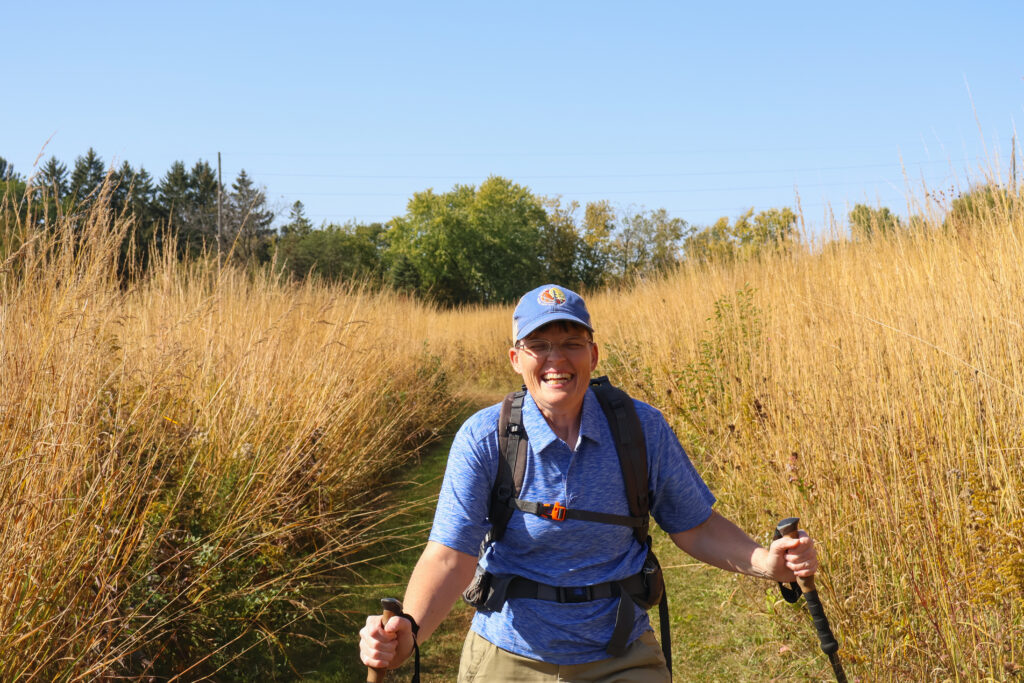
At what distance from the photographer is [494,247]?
4538 centimetres

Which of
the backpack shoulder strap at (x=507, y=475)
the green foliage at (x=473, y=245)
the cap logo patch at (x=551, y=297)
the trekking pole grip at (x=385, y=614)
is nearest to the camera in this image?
the trekking pole grip at (x=385, y=614)

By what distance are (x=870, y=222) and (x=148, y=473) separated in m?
5.02

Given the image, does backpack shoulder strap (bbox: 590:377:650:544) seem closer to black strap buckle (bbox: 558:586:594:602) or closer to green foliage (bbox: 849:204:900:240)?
black strap buckle (bbox: 558:586:594:602)

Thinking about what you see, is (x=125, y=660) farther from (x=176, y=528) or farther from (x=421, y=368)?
(x=421, y=368)

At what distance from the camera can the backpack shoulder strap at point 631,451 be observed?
219cm

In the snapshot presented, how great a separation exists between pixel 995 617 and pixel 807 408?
1.65 metres

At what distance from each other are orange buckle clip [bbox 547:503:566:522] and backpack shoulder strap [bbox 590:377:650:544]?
8.7 inches

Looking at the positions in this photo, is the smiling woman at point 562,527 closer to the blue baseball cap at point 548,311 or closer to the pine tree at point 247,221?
the blue baseball cap at point 548,311

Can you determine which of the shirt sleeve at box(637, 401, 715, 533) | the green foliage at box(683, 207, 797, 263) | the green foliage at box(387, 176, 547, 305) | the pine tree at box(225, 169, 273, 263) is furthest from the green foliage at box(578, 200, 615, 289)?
the shirt sleeve at box(637, 401, 715, 533)

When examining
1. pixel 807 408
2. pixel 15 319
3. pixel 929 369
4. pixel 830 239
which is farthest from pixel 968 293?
pixel 15 319

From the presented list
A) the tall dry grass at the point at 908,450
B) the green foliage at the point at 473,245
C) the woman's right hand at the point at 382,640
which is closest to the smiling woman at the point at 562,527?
the woman's right hand at the point at 382,640

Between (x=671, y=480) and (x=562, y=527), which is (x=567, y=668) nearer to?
(x=562, y=527)

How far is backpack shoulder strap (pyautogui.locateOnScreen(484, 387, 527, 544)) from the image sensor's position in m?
2.13

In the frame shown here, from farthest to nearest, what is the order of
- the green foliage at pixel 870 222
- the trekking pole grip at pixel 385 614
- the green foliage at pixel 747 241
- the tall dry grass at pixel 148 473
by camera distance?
1. the green foliage at pixel 747 241
2. the green foliage at pixel 870 222
3. the tall dry grass at pixel 148 473
4. the trekking pole grip at pixel 385 614
